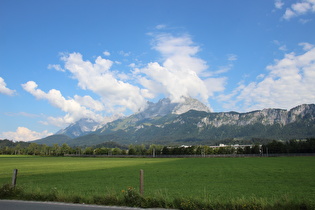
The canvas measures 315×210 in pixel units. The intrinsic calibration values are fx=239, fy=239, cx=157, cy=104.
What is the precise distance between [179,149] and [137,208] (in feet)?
538

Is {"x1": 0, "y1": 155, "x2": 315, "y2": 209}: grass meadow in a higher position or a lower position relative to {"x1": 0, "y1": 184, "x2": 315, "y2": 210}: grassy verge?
lower

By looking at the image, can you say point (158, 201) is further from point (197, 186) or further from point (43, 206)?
point (197, 186)

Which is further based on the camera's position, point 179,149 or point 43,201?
point 179,149

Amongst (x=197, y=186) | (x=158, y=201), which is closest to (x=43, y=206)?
(x=158, y=201)

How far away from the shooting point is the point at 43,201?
43.9 feet

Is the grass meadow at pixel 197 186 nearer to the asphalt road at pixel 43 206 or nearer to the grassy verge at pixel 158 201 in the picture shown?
the grassy verge at pixel 158 201

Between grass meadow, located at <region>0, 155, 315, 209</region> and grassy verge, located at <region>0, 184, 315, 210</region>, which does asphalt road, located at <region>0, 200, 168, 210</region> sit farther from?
grass meadow, located at <region>0, 155, 315, 209</region>

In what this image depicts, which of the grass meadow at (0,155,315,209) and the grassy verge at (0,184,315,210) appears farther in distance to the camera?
the grass meadow at (0,155,315,209)

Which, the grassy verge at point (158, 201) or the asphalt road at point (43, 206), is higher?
the grassy verge at point (158, 201)

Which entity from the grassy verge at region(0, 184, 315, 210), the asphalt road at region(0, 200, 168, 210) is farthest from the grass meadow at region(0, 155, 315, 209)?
the asphalt road at region(0, 200, 168, 210)

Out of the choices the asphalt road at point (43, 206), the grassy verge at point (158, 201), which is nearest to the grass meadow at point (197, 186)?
the grassy verge at point (158, 201)

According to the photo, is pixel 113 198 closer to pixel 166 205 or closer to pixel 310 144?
pixel 166 205

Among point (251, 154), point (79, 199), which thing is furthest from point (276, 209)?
point (251, 154)

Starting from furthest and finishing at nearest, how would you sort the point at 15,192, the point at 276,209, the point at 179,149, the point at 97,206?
the point at 179,149, the point at 15,192, the point at 97,206, the point at 276,209
